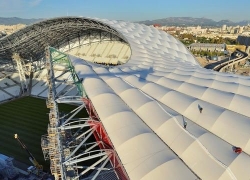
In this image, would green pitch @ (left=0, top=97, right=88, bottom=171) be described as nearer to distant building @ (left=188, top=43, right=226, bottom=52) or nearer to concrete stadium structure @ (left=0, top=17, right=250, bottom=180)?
concrete stadium structure @ (left=0, top=17, right=250, bottom=180)

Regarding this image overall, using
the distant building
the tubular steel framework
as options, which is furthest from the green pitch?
the distant building

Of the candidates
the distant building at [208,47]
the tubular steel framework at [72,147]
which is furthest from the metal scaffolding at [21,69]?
the distant building at [208,47]

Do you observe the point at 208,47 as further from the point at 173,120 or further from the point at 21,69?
the point at 173,120

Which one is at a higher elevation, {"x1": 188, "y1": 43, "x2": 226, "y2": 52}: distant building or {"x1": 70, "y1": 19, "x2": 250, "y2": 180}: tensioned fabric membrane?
{"x1": 70, "y1": 19, "x2": 250, "y2": 180}: tensioned fabric membrane

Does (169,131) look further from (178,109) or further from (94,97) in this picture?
(94,97)

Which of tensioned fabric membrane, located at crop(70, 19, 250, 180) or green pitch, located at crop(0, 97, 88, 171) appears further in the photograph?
green pitch, located at crop(0, 97, 88, 171)

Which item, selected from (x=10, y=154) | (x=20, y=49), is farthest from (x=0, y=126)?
(x=20, y=49)

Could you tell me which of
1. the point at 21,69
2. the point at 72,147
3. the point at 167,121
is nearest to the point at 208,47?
the point at 21,69
